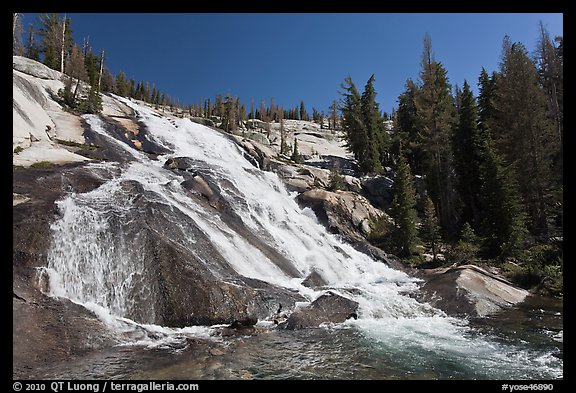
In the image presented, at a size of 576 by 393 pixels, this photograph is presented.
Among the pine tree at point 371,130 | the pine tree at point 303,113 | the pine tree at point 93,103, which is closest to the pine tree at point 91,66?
the pine tree at point 93,103

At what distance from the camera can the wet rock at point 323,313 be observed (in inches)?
476

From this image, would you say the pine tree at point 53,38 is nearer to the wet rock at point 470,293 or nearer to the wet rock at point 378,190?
the wet rock at point 378,190

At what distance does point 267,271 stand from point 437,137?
27.3m

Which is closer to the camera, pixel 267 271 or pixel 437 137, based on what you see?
pixel 267 271

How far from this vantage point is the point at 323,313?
1302 cm

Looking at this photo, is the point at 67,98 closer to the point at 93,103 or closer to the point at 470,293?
the point at 93,103

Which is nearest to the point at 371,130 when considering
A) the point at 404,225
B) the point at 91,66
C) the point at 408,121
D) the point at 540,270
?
the point at 408,121

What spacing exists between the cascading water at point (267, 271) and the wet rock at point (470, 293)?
1118 mm

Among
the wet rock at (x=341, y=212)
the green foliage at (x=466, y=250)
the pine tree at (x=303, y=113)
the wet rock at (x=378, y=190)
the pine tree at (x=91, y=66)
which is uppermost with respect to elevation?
the pine tree at (x=303, y=113)

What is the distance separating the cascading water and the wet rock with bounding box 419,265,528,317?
1118mm

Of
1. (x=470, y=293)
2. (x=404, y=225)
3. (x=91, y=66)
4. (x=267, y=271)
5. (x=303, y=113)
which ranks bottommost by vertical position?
(x=470, y=293)

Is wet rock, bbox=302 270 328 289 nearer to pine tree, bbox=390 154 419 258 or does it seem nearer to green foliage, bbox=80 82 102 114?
pine tree, bbox=390 154 419 258

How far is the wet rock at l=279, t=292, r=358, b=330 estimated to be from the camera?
39.7ft
